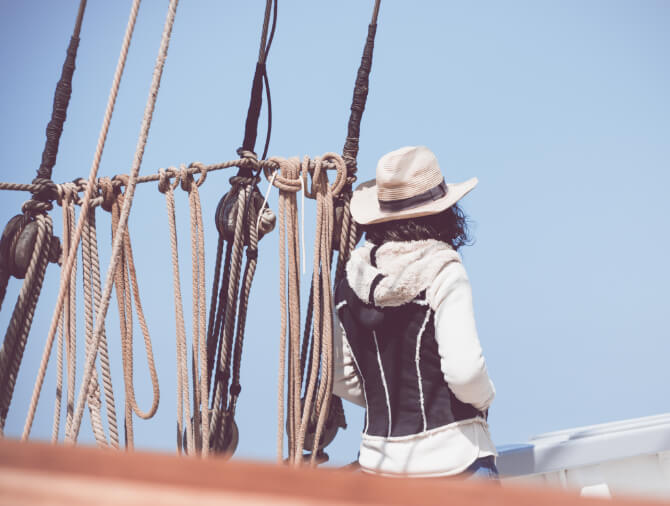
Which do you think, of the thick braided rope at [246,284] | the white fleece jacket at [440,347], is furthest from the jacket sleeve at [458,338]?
the thick braided rope at [246,284]

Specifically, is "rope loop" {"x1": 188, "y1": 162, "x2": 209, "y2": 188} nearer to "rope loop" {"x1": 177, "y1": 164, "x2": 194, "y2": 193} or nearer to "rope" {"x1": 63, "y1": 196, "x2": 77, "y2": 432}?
"rope loop" {"x1": 177, "y1": 164, "x2": 194, "y2": 193}

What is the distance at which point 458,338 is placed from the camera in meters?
1.03

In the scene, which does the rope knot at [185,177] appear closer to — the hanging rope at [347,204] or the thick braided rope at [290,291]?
the thick braided rope at [290,291]

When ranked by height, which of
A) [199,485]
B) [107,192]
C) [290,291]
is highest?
[107,192]

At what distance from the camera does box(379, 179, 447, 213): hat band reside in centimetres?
119

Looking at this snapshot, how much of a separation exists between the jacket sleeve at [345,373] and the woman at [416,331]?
17 mm

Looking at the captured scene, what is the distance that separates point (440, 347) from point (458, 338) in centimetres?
4

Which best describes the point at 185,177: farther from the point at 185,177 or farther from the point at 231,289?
the point at 231,289

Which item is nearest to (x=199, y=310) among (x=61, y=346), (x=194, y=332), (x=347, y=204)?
(x=194, y=332)

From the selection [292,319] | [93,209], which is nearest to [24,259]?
[93,209]

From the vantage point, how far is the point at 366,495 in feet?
1.03

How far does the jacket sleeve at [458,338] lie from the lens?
40.3 inches

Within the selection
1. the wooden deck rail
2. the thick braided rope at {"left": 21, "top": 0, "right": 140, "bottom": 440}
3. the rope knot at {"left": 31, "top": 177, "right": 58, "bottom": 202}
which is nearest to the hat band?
the thick braided rope at {"left": 21, "top": 0, "right": 140, "bottom": 440}

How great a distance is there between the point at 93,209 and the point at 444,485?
3.73 ft
